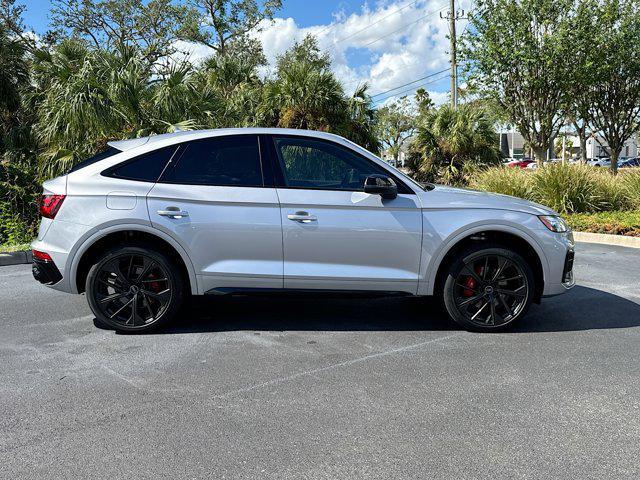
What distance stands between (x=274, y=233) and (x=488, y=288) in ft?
6.27

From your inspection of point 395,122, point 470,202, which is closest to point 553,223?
point 470,202

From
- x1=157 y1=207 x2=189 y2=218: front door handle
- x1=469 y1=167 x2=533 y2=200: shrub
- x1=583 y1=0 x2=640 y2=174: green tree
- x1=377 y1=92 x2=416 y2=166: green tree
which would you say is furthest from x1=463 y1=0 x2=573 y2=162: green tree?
x1=377 y1=92 x2=416 y2=166: green tree

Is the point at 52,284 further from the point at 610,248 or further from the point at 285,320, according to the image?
the point at 610,248

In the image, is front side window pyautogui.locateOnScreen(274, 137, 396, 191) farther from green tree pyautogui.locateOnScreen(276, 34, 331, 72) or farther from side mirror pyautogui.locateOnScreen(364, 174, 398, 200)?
green tree pyautogui.locateOnScreen(276, 34, 331, 72)

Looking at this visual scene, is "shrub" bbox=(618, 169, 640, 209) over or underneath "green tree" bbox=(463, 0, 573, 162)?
underneath

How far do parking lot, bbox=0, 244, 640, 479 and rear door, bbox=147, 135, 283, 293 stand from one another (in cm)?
57

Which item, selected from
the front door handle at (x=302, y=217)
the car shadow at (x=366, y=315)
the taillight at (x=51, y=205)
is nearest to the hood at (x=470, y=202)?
the front door handle at (x=302, y=217)

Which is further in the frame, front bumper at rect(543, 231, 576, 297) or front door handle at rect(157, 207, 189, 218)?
front bumper at rect(543, 231, 576, 297)

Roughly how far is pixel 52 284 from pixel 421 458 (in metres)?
3.49

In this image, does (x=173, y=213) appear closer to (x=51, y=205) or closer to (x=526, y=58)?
(x=51, y=205)

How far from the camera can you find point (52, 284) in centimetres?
477

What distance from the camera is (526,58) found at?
17359 millimetres

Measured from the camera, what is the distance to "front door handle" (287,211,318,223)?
4.62 m

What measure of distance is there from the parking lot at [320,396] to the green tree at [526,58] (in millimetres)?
14026
